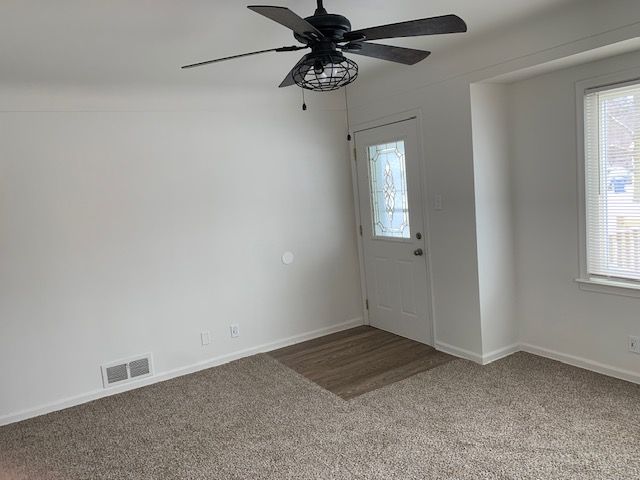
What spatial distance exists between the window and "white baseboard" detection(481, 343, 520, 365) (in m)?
0.89

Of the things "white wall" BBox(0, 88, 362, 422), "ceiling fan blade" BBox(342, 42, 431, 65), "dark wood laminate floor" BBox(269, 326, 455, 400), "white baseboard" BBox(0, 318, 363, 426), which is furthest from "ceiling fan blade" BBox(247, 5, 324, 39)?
"white baseboard" BBox(0, 318, 363, 426)

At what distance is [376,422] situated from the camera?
296 cm

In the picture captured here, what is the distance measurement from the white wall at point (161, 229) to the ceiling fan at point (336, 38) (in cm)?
194

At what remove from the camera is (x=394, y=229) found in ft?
14.6

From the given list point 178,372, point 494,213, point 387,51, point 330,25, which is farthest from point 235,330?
point 330,25

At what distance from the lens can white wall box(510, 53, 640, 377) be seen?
10.7 ft

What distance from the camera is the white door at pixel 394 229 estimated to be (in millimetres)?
4168

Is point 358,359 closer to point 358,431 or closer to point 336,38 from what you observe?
point 358,431

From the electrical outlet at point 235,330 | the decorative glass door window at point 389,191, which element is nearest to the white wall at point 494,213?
the decorative glass door window at point 389,191

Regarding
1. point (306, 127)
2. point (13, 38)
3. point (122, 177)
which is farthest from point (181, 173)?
point (13, 38)

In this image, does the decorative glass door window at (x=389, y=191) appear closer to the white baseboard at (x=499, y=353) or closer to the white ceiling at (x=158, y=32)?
the white ceiling at (x=158, y=32)

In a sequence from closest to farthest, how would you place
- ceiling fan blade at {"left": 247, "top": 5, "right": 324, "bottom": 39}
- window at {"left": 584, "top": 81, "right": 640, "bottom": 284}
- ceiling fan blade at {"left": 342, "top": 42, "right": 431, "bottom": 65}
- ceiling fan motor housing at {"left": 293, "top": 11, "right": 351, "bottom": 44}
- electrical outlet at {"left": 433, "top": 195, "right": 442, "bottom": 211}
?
ceiling fan blade at {"left": 247, "top": 5, "right": 324, "bottom": 39} < ceiling fan motor housing at {"left": 293, "top": 11, "right": 351, "bottom": 44} < ceiling fan blade at {"left": 342, "top": 42, "right": 431, "bottom": 65} < window at {"left": 584, "top": 81, "right": 640, "bottom": 284} < electrical outlet at {"left": 433, "top": 195, "right": 442, "bottom": 211}

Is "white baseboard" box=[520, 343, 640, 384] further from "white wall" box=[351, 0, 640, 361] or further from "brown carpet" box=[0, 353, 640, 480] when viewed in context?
"white wall" box=[351, 0, 640, 361]

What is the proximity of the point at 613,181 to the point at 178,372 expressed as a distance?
354cm
